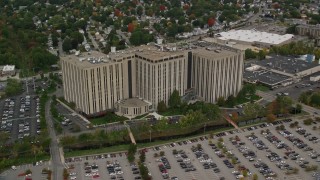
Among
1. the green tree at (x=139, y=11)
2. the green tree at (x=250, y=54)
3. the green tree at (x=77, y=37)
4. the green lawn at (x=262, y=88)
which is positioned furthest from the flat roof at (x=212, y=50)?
the green tree at (x=139, y=11)

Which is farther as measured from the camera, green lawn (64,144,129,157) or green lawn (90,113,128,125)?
green lawn (90,113,128,125)

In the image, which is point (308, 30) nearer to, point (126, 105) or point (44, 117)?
point (126, 105)

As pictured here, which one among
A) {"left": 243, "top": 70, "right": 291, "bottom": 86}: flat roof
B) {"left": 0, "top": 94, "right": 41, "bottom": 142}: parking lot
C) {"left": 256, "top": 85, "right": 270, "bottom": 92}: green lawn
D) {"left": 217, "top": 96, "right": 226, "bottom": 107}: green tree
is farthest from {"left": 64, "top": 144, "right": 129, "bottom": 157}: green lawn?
{"left": 243, "top": 70, "right": 291, "bottom": 86}: flat roof

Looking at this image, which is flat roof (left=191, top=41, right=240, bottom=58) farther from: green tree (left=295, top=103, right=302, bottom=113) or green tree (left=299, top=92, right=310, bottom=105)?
green tree (left=295, top=103, right=302, bottom=113)

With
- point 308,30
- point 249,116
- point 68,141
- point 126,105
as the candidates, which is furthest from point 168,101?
point 308,30

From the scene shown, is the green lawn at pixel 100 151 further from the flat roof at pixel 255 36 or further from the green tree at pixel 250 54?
the flat roof at pixel 255 36
